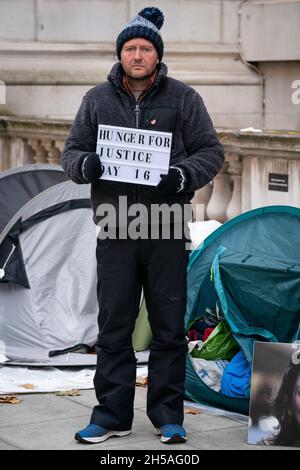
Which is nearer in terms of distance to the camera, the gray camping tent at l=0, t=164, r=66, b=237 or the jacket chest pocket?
the jacket chest pocket

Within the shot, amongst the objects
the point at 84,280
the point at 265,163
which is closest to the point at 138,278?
the point at 84,280

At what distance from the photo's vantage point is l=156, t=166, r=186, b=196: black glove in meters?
6.00

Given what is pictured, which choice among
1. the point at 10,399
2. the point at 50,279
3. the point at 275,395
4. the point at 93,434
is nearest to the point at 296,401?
the point at 275,395

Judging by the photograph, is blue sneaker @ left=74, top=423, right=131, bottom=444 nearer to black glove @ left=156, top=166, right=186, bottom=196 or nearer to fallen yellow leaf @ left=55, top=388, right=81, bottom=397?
fallen yellow leaf @ left=55, top=388, right=81, bottom=397

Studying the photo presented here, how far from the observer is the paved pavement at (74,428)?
20.3 feet

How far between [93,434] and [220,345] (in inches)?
45.9

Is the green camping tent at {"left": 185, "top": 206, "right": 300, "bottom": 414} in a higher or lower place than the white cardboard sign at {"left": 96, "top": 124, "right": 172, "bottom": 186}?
lower

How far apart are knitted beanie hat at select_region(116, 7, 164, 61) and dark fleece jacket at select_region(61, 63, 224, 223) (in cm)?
12

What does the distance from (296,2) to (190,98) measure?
5950 millimetres

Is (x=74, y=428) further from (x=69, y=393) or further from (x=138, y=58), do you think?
(x=138, y=58)

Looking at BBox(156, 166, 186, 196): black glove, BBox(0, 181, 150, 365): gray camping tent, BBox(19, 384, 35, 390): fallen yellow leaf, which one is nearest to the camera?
BBox(156, 166, 186, 196): black glove

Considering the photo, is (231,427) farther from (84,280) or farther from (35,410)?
(84,280)

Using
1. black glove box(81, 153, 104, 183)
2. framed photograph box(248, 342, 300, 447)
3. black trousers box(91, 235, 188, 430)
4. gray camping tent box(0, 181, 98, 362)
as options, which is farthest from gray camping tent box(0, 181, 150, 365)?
black glove box(81, 153, 104, 183)

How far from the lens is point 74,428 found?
6547 millimetres
